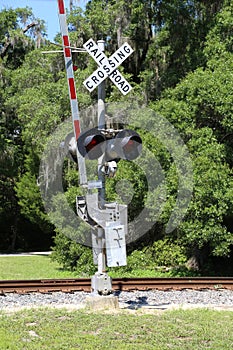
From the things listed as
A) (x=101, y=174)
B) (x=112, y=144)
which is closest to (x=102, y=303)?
(x=101, y=174)

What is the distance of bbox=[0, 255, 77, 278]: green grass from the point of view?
1576 centimetres

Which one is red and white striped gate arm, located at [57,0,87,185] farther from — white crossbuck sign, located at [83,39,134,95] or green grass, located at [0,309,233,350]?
green grass, located at [0,309,233,350]

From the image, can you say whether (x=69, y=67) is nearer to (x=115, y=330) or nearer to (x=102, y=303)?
(x=102, y=303)

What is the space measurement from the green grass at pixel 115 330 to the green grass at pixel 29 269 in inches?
317

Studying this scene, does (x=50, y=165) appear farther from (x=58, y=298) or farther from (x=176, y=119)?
(x=58, y=298)

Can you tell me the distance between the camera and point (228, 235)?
13.4 m

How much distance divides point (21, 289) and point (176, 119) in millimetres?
6703

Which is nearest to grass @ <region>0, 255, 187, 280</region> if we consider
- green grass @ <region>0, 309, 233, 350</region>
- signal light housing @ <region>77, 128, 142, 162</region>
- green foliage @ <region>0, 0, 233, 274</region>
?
green foliage @ <region>0, 0, 233, 274</region>

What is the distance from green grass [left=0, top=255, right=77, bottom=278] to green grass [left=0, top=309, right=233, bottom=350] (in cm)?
805

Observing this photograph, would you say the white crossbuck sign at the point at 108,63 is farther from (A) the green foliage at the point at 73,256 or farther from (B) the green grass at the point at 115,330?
(A) the green foliage at the point at 73,256

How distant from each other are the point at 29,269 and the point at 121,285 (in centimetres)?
938

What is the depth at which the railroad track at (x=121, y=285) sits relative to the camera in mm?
9716

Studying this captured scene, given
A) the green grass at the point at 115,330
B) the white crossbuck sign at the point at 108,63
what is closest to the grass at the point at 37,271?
the green grass at the point at 115,330

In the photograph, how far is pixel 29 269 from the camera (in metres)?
18.7
